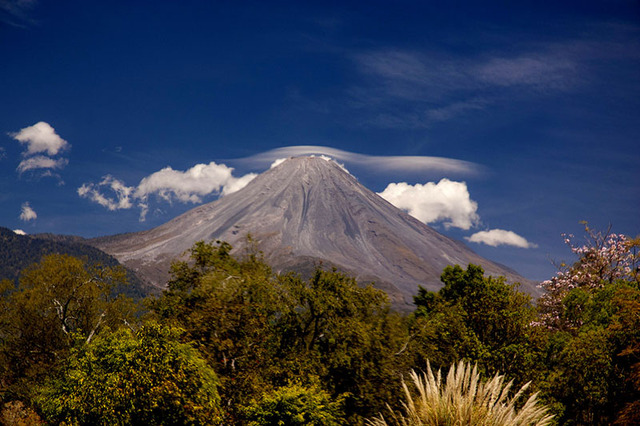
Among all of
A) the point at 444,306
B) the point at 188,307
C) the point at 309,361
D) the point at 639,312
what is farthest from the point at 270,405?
the point at 639,312

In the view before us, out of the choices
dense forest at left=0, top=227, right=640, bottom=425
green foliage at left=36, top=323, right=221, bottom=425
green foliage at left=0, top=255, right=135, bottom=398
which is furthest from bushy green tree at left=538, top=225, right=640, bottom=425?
green foliage at left=0, top=255, right=135, bottom=398

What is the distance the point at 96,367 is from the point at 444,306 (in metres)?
19.0

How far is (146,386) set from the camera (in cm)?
1898

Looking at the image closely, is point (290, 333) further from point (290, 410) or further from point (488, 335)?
point (488, 335)

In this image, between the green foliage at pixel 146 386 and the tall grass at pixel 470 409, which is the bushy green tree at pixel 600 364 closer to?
the tall grass at pixel 470 409

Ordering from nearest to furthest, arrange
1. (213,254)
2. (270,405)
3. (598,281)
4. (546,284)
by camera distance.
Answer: (270,405) < (213,254) < (598,281) < (546,284)

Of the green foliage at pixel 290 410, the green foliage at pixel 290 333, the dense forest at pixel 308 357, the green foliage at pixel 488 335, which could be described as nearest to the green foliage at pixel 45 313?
the dense forest at pixel 308 357

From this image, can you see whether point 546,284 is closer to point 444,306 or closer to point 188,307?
point 444,306

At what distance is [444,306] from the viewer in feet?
96.5

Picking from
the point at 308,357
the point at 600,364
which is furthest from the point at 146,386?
the point at 600,364

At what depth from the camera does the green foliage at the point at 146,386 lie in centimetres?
1892

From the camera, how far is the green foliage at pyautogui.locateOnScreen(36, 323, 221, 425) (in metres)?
18.9

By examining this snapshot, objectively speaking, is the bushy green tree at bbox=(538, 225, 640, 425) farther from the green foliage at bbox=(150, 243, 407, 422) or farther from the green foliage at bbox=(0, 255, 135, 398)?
the green foliage at bbox=(0, 255, 135, 398)

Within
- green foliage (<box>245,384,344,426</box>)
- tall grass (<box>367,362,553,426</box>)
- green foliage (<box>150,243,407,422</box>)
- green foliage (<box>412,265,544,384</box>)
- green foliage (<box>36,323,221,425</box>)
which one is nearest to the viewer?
tall grass (<box>367,362,553,426</box>)
